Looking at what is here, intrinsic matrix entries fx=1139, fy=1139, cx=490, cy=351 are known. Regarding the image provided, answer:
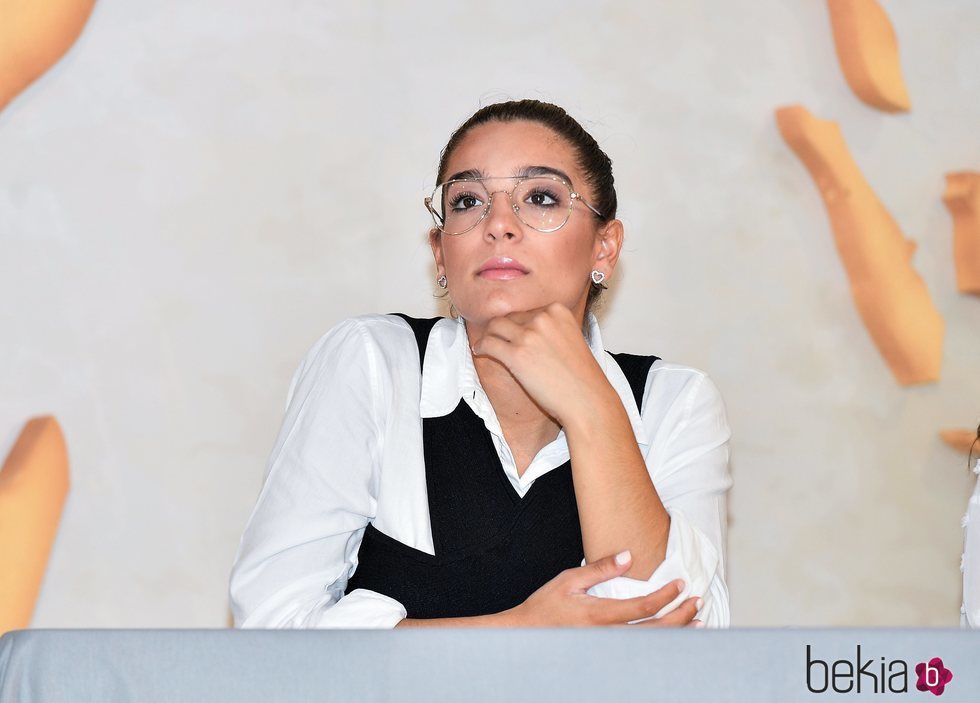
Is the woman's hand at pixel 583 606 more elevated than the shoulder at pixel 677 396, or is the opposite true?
the shoulder at pixel 677 396

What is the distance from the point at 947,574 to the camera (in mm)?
2584

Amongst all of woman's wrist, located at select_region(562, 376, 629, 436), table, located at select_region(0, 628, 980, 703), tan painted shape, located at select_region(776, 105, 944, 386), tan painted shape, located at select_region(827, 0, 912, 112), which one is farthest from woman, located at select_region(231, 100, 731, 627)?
tan painted shape, located at select_region(827, 0, 912, 112)

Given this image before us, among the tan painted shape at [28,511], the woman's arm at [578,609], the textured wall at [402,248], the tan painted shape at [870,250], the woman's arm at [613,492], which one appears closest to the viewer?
the woman's arm at [578,609]

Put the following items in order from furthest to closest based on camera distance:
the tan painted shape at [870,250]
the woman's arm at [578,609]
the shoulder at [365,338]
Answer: the tan painted shape at [870,250]
the shoulder at [365,338]
the woman's arm at [578,609]

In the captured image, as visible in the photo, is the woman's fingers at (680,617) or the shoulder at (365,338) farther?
the shoulder at (365,338)

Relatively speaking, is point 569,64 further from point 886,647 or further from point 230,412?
point 886,647

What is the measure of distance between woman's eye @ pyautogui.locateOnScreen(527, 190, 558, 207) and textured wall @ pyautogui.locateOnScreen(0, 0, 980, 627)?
3.13 ft

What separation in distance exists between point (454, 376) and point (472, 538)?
23 centimetres

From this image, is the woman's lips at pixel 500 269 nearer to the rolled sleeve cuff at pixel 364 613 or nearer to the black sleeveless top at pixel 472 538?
the black sleeveless top at pixel 472 538

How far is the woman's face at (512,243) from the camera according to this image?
1.48m

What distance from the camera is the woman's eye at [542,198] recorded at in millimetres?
1528

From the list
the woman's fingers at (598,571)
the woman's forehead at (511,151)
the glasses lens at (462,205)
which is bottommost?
the woman's fingers at (598,571)

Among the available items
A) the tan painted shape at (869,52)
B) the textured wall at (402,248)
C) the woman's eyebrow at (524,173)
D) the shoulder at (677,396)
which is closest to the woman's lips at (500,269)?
the woman's eyebrow at (524,173)

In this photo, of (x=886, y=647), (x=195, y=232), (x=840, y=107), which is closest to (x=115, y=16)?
(x=195, y=232)
